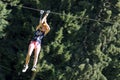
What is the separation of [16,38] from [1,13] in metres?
→ 3.44

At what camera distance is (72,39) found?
32.0 meters

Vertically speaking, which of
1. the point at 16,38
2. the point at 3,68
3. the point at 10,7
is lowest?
the point at 3,68

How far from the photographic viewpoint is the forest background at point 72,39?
30.7 m

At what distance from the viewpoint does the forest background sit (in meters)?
30.7

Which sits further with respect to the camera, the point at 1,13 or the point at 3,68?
the point at 3,68

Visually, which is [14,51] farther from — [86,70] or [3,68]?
[86,70]

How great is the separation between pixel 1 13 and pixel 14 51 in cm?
375

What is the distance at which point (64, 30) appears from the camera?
31.9m

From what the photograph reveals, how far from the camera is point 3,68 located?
33.8 m

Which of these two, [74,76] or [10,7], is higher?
[10,7]

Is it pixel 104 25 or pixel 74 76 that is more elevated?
pixel 104 25

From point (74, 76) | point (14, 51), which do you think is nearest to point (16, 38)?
point (14, 51)

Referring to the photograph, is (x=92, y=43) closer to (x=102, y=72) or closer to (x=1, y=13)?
(x=102, y=72)

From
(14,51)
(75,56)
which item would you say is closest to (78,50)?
(75,56)
